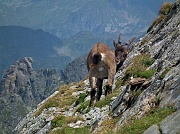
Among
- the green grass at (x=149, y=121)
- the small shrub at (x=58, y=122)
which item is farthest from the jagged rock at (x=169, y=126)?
the small shrub at (x=58, y=122)

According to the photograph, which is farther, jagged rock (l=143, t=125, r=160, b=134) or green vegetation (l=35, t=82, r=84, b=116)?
green vegetation (l=35, t=82, r=84, b=116)

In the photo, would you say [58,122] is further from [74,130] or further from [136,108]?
[136,108]

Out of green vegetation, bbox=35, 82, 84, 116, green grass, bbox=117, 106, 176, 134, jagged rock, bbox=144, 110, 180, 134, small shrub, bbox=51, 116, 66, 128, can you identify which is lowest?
jagged rock, bbox=144, 110, 180, 134

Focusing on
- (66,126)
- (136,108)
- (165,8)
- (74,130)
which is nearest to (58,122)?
(66,126)

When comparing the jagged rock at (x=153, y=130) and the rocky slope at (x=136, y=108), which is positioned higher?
the rocky slope at (x=136, y=108)

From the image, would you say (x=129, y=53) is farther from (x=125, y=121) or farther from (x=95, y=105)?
(x=125, y=121)

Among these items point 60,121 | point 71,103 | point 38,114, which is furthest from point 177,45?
point 38,114

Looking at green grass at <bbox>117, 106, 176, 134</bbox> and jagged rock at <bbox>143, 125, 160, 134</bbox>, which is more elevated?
green grass at <bbox>117, 106, 176, 134</bbox>

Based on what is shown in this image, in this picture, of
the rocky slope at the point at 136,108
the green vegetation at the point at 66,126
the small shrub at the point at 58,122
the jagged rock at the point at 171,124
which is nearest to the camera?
the jagged rock at the point at 171,124

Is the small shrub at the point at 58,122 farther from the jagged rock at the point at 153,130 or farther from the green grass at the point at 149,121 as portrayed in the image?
the jagged rock at the point at 153,130

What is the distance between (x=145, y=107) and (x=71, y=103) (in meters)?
13.5

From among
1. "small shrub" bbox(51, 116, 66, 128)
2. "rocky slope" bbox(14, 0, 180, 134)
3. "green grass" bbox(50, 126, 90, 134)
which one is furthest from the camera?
"small shrub" bbox(51, 116, 66, 128)

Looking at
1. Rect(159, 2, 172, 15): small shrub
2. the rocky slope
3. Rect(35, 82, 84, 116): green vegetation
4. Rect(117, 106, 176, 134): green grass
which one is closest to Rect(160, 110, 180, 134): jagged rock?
the rocky slope

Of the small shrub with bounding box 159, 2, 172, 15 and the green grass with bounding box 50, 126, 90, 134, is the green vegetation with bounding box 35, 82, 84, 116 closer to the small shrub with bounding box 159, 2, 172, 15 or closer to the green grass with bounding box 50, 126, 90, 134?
the green grass with bounding box 50, 126, 90, 134
